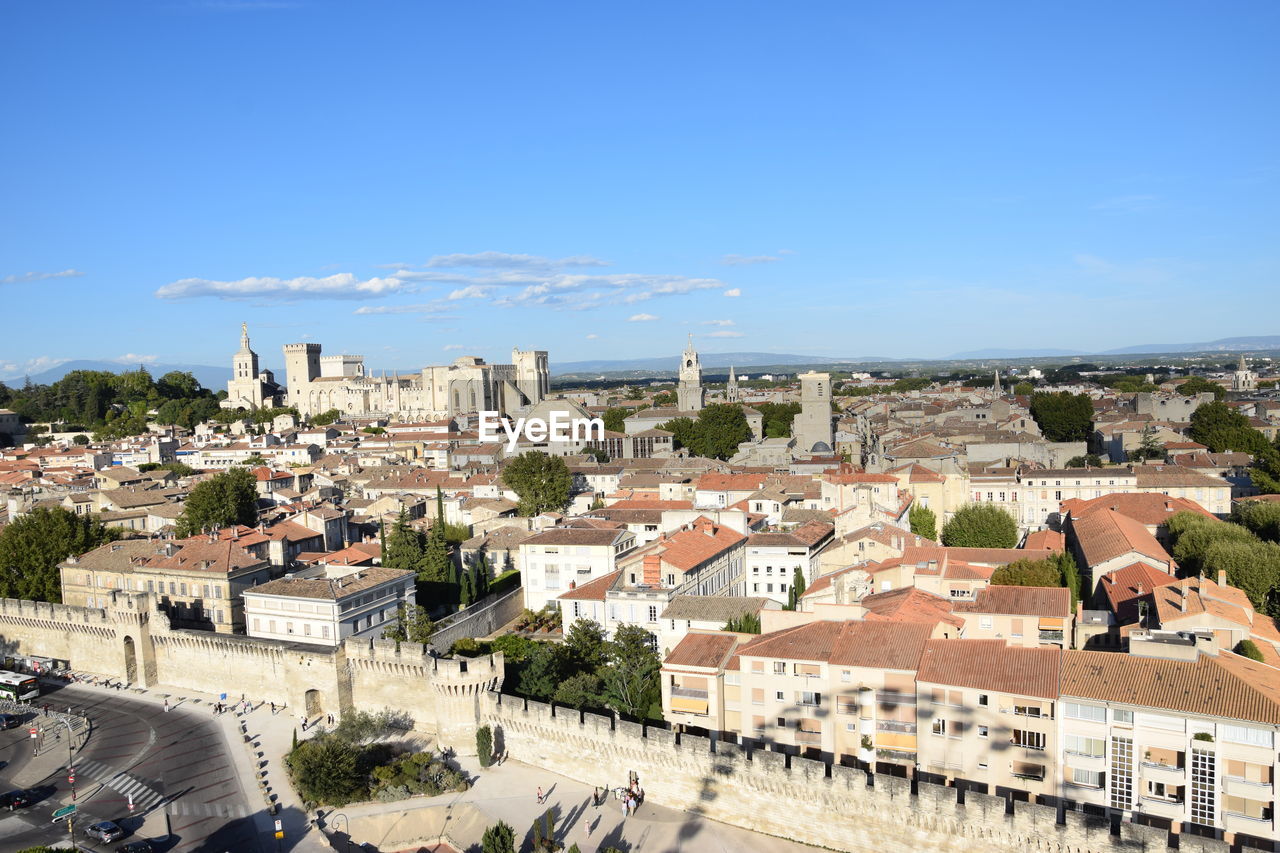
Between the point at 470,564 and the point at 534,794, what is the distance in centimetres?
1703

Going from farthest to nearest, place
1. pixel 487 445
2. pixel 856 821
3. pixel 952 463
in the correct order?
pixel 487 445
pixel 952 463
pixel 856 821

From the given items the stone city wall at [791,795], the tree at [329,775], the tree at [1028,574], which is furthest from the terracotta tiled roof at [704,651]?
the tree at [1028,574]

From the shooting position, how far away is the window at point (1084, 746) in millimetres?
18844

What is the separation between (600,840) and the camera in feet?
68.7

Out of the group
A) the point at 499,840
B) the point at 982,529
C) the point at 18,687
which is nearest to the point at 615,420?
the point at 982,529

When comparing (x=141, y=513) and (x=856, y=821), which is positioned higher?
(x=141, y=513)

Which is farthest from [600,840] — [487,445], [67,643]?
[487,445]

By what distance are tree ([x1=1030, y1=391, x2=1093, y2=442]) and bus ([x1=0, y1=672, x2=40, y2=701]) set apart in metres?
71.6

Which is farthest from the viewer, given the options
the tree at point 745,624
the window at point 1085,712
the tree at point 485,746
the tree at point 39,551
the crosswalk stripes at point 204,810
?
the tree at point 39,551

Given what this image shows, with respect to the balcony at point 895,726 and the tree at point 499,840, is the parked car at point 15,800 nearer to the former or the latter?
the tree at point 499,840

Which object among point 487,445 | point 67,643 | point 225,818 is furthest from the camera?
point 487,445

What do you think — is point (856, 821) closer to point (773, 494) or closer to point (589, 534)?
point (589, 534)

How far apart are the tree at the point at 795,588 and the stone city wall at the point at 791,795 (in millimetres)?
11621

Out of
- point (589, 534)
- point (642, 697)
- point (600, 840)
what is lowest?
point (600, 840)
